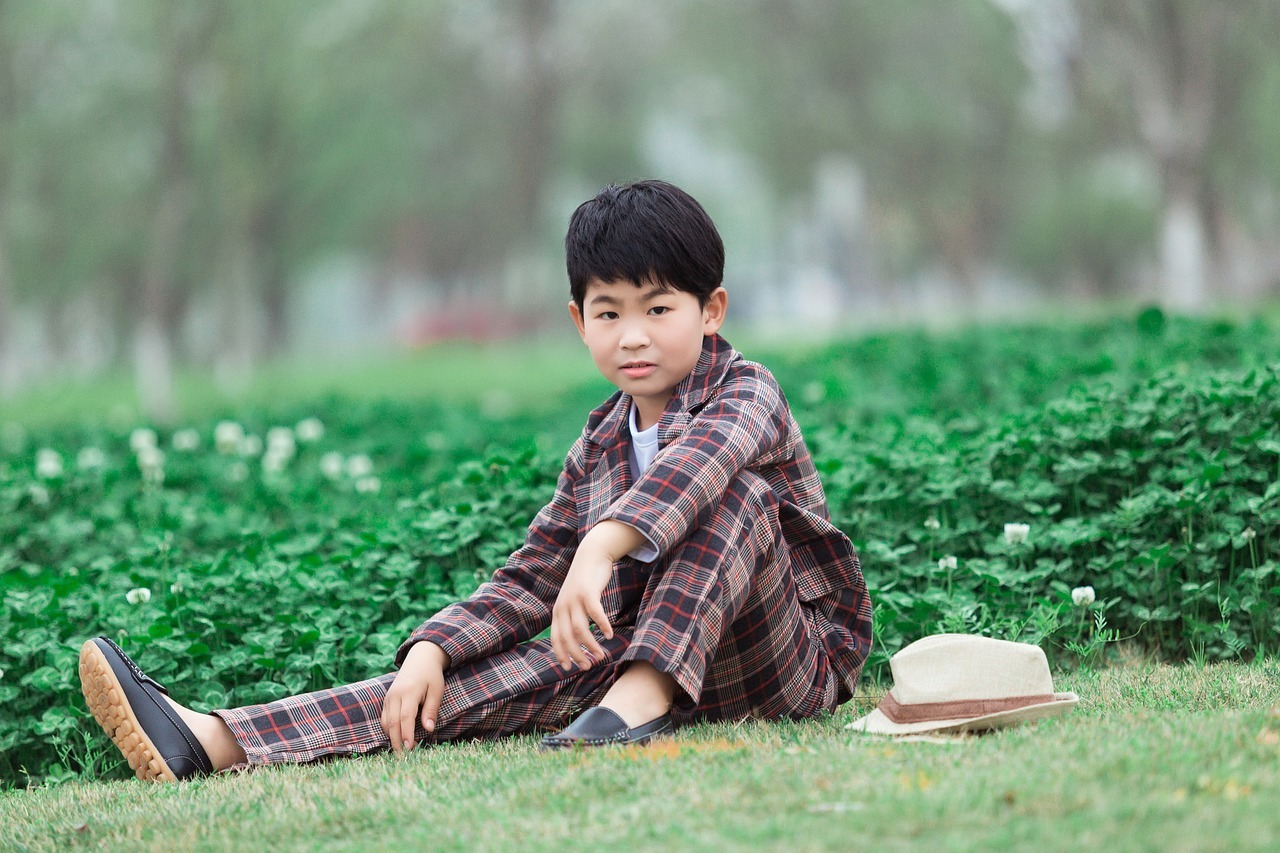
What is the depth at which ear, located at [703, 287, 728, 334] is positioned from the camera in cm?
281

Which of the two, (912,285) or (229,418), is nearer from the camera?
(229,418)

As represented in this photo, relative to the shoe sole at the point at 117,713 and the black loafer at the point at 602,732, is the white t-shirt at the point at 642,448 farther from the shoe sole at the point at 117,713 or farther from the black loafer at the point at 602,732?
the shoe sole at the point at 117,713

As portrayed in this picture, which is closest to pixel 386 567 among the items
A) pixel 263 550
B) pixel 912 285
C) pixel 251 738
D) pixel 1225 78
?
→ pixel 263 550

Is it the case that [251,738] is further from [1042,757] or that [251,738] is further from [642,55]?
[642,55]

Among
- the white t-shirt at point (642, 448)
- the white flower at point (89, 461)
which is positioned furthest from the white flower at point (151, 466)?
the white t-shirt at point (642, 448)

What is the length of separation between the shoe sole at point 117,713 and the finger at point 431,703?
518mm

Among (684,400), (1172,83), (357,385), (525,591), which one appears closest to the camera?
(684,400)

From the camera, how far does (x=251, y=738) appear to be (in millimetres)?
2732

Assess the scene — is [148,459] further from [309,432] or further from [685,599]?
[685,599]

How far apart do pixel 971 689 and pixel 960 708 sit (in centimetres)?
4

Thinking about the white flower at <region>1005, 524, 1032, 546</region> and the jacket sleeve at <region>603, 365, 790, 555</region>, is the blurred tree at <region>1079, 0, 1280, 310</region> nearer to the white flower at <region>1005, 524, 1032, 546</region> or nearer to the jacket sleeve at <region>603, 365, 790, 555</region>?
the white flower at <region>1005, 524, 1032, 546</region>

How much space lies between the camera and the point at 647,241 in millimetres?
2658

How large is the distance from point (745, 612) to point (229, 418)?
23.4 ft

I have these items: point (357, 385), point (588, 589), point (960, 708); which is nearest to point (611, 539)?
point (588, 589)
